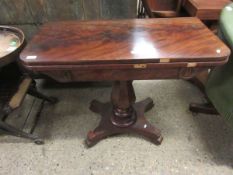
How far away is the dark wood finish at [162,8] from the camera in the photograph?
1.59m

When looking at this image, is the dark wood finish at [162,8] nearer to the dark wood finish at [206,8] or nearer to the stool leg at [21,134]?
the dark wood finish at [206,8]

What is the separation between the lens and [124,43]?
0.89 meters

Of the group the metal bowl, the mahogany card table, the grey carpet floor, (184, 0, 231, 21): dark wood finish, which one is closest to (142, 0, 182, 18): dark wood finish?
(184, 0, 231, 21): dark wood finish

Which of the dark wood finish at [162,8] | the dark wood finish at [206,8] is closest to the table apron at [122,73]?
the dark wood finish at [206,8]

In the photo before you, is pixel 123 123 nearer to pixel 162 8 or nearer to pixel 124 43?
pixel 124 43

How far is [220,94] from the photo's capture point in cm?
104

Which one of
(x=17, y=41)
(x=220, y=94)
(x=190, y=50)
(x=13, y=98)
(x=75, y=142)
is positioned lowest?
(x=75, y=142)

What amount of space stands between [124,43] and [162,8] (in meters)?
0.98

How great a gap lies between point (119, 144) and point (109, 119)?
19cm

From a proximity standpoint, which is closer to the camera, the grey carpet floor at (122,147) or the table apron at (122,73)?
the table apron at (122,73)

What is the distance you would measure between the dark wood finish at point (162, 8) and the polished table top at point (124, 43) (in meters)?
0.54

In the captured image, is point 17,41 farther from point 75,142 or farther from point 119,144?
point 119,144

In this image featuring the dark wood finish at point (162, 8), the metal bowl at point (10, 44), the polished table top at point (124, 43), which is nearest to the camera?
the polished table top at point (124, 43)

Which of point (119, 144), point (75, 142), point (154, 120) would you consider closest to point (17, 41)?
point (75, 142)
